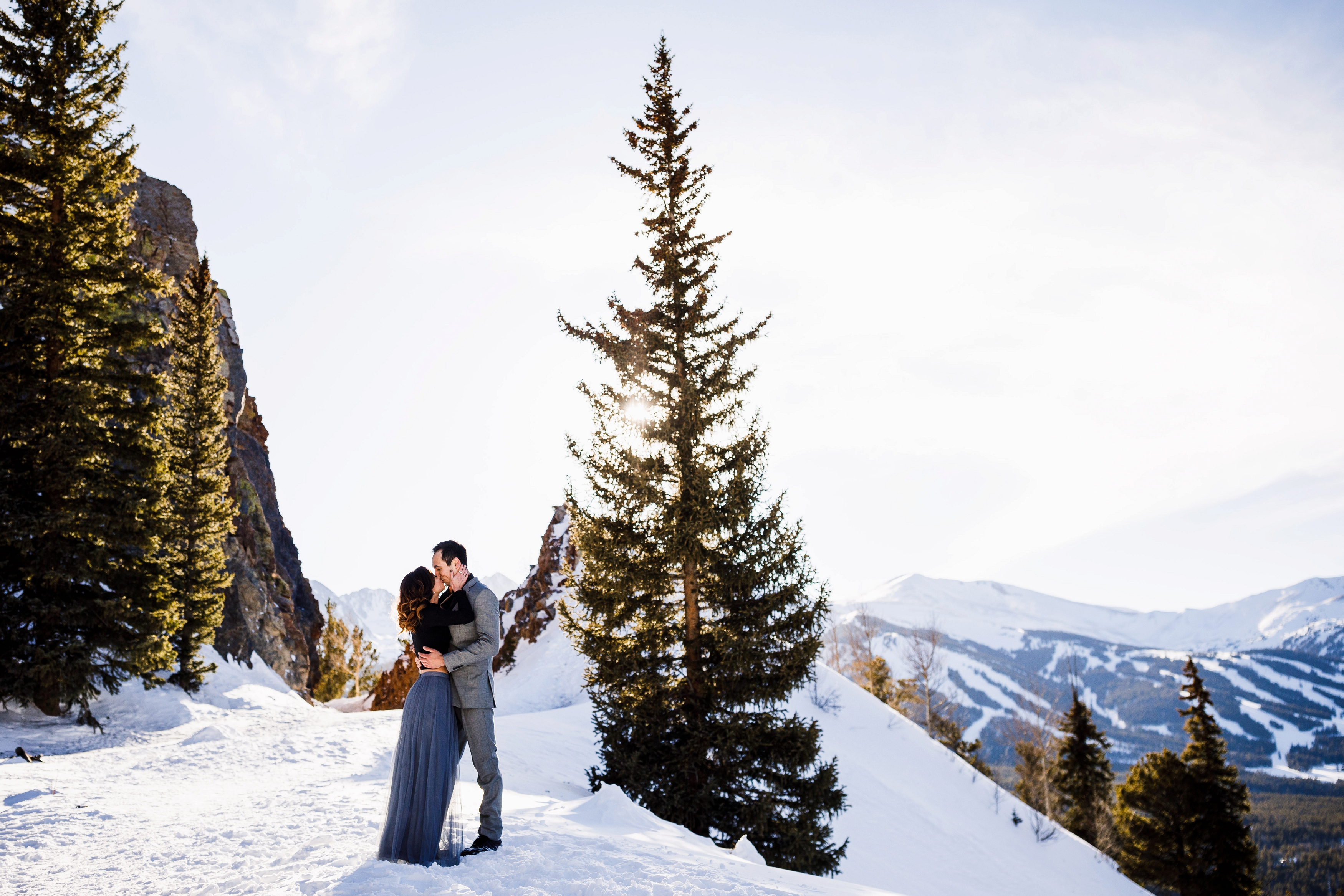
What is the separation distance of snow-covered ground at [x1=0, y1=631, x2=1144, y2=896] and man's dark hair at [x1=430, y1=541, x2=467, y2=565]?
7.67 ft

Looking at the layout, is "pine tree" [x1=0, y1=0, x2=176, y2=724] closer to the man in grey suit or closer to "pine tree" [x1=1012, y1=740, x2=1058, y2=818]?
the man in grey suit

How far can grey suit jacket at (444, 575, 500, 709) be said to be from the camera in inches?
220

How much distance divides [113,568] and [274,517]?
3200cm

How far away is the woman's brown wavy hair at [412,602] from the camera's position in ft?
18.4

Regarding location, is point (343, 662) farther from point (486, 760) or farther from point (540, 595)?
point (486, 760)

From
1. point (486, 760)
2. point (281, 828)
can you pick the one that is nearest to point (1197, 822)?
point (486, 760)

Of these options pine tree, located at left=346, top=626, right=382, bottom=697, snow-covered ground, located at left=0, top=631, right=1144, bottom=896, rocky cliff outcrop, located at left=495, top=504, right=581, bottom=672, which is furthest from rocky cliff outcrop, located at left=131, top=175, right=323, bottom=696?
pine tree, located at left=346, top=626, right=382, bottom=697

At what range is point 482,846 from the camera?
560 centimetres

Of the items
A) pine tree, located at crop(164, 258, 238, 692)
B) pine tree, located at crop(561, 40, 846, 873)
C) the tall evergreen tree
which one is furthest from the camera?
the tall evergreen tree

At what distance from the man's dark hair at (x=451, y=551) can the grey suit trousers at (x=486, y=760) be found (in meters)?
1.30

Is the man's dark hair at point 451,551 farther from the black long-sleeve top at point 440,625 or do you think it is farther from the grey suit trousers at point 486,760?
the grey suit trousers at point 486,760

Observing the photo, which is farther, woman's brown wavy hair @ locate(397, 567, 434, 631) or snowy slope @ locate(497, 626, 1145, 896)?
snowy slope @ locate(497, 626, 1145, 896)

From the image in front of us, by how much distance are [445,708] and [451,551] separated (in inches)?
52.7

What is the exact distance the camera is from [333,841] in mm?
5797
